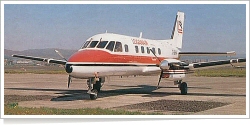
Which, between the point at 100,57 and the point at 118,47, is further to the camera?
the point at 118,47

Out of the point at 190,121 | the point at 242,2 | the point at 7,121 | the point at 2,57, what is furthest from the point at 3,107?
the point at 242,2

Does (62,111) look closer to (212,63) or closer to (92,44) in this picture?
(92,44)

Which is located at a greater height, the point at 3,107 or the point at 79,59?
the point at 79,59

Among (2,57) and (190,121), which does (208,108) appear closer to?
(190,121)

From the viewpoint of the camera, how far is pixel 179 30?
2314 cm

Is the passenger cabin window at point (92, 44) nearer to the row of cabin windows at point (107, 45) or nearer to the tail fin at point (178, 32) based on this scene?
the row of cabin windows at point (107, 45)

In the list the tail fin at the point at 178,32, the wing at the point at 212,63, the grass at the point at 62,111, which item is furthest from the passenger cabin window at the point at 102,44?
the tail fin at the point at 178,32

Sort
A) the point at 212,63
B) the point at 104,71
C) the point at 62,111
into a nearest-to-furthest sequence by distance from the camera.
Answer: the point at 62,111
the point at 104,71
the point at 212,63

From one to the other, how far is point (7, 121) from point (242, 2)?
30.8 ft

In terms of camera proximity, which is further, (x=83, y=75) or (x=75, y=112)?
(x=83, y=75)

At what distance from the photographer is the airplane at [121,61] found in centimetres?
1385

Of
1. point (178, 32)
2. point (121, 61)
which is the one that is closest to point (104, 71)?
point (121, 61)

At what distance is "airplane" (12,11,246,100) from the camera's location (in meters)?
13.9

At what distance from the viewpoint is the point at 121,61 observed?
51.5 feet
